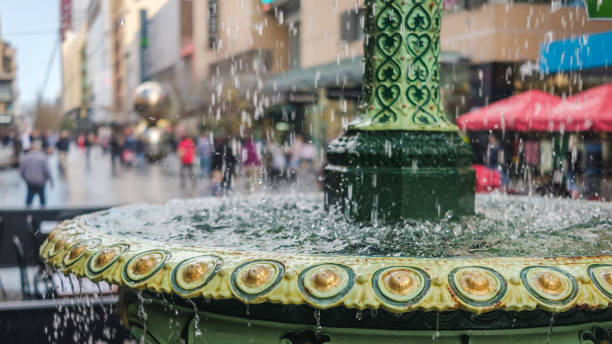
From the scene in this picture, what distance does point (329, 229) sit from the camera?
2273 millimetres

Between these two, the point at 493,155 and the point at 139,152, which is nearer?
the point at 493,155

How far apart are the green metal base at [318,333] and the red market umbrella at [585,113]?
8854 millimetres

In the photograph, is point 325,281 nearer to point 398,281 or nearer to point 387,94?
point 398,281

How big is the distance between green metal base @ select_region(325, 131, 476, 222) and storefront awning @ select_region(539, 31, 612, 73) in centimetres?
676

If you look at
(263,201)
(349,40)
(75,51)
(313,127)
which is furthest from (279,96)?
(75,51)

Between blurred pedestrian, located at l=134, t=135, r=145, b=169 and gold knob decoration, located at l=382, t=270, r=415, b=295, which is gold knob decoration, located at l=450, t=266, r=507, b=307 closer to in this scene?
gold knob decoration, located at l=382, t=270, r=415, b=295

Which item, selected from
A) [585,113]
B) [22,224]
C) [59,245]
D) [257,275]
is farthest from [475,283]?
[585,113]

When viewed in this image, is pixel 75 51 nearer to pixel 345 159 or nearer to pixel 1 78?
pixel 1 78

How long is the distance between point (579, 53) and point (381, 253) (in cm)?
1100

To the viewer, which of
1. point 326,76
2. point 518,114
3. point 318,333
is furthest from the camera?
point 326,76

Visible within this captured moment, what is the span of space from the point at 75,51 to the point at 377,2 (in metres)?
145

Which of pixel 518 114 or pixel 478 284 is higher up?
pixel 518 114

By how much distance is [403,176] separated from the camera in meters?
2.23

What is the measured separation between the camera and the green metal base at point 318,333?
1.65 meters
